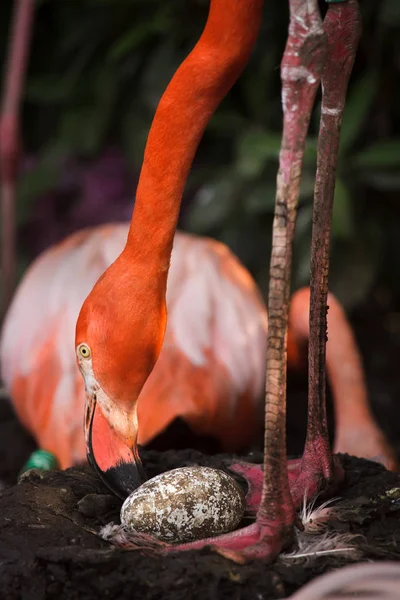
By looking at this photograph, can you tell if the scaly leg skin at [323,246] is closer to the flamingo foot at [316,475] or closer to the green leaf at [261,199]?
the flamingo foot at [316,475]

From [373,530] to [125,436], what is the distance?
25 cm

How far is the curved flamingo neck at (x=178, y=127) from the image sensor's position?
864 millimetres

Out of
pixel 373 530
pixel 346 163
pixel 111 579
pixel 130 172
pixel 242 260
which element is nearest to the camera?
pixel 111 579

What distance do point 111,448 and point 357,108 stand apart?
1.38 meters

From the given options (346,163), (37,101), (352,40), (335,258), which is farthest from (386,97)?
(352,40)

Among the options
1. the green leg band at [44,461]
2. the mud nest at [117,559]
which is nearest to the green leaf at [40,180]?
the green leg band at [44,461]

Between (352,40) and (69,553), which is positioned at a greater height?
(352,40)

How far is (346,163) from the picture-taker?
208 centimetres

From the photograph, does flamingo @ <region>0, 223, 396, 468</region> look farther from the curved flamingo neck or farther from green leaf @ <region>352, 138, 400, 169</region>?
green leaf @ <region>352, 138, 400, 169</region>

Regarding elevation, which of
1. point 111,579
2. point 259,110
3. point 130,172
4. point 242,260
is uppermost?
point 259,110

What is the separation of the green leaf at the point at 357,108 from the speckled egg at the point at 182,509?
134 cm

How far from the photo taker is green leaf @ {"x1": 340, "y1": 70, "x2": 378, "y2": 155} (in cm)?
204

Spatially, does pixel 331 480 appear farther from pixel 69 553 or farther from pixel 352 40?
pixel 352 40

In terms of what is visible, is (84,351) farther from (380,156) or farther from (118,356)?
(380,156)
